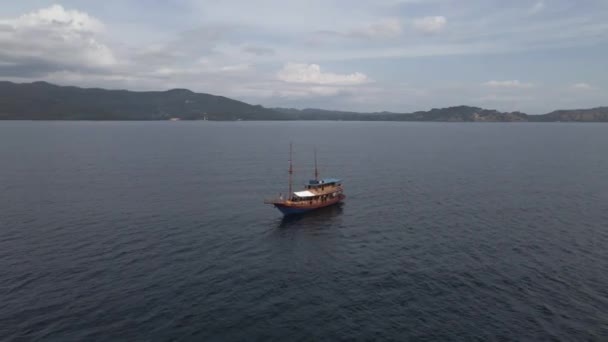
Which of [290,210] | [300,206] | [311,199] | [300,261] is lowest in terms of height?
[300,261]

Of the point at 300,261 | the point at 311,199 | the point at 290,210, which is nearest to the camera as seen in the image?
the point at 300,261

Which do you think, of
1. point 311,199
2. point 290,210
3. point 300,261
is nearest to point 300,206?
point 290,210

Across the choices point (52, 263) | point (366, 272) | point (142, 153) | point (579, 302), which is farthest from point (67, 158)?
point (579, 302)

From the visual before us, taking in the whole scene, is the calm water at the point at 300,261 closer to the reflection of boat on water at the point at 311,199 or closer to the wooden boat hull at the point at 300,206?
the wooden boat hull at the point at 300,206

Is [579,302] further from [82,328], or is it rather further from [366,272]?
[82,328]

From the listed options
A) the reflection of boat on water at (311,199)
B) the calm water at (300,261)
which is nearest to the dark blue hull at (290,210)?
the reflection of boat on water at (311,199)

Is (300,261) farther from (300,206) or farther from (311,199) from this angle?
(311,199)

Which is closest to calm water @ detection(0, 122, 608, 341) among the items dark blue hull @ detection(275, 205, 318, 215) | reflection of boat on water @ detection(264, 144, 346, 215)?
dark blue hull @ detection(275, 205, 318, 215)
